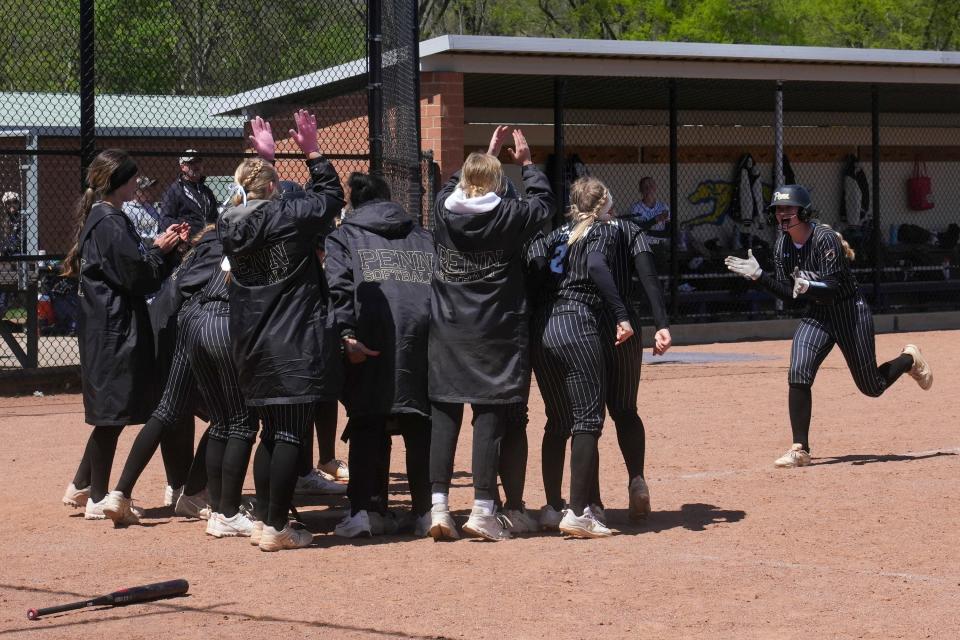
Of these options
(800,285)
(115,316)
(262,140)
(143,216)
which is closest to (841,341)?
(800,285)

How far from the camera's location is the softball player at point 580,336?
6.63 metres

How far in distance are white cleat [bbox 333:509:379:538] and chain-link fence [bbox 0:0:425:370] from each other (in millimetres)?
3496

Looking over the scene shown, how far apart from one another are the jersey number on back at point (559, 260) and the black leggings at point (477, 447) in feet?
2.41

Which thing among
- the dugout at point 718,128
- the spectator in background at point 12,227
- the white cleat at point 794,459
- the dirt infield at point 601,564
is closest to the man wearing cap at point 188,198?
the dirt infield at point 601,564

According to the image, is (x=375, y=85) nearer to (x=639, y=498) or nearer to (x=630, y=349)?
(x=630, y=349)

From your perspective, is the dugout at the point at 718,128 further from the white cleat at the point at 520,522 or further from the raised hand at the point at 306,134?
the raised hand at the point at 306,134

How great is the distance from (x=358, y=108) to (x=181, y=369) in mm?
10718

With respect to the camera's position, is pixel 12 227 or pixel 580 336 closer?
pixel 580 336

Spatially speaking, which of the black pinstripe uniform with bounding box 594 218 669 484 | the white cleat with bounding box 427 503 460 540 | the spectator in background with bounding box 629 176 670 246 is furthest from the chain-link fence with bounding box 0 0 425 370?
the white cleat with bounding box 427 503 460 540

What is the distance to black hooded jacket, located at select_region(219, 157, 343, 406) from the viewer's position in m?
6.31

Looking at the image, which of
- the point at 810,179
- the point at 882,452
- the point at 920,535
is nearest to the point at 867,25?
the point at 810,179

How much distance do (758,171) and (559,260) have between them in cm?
1645

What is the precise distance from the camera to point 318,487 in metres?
8.22

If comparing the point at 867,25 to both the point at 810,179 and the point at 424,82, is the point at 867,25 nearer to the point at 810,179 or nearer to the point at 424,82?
the point at 810,179
